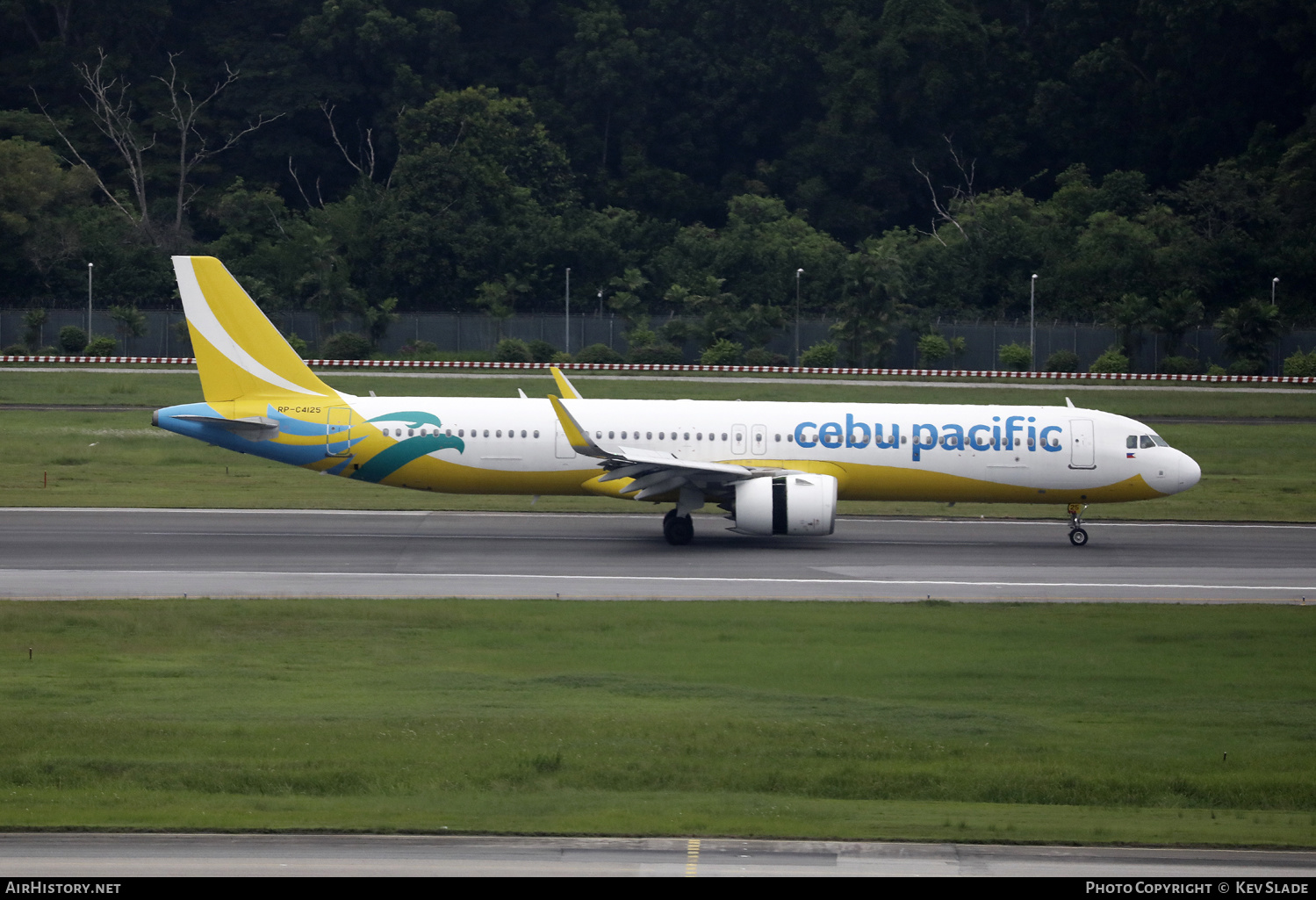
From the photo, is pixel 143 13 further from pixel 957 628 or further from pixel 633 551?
pixel 957 628

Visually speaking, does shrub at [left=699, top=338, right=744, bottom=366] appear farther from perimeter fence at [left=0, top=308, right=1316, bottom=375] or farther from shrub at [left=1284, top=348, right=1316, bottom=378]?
shrub at [left=1284, top=348, right=1316, bottom=378]

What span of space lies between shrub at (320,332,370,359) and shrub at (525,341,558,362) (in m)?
9.98

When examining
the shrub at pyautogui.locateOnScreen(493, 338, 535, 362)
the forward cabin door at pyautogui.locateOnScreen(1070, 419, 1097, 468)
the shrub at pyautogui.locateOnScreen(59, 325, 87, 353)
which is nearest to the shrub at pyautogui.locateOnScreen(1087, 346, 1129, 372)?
the shrub at pyautogui.locateOnScreen(493, 338, 535, 362)

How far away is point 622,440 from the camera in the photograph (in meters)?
34.5

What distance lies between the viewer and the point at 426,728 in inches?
687

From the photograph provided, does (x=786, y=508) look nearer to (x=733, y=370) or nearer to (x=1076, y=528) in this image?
(x=1076, y=528)

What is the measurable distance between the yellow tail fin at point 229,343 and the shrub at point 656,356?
50120 mm

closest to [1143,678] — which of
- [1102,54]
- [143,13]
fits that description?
[1102,54]

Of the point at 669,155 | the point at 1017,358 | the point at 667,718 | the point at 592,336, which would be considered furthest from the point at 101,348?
the point at 667,718

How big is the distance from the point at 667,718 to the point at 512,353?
65056 mm

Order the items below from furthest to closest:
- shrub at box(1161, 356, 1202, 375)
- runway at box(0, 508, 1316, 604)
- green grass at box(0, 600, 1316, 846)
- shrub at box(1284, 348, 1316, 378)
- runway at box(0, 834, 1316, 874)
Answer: shrub at box(1161, 356, 1202, 375), shrub at box(1284, 348, 1316, 378), runway at box(0, 508, 1316, 604), green grass at box(0, 600, 1316, 846), runway at box(0, 834, 1316, 874)

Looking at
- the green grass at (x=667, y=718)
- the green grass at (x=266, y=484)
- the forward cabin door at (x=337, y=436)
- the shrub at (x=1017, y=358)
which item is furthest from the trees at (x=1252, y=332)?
the forward cabin door at (x=337, y=436)

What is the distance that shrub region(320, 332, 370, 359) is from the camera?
8325 centimetres

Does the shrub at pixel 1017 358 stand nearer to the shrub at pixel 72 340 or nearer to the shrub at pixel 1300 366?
the shrub at pixel 1300 366
